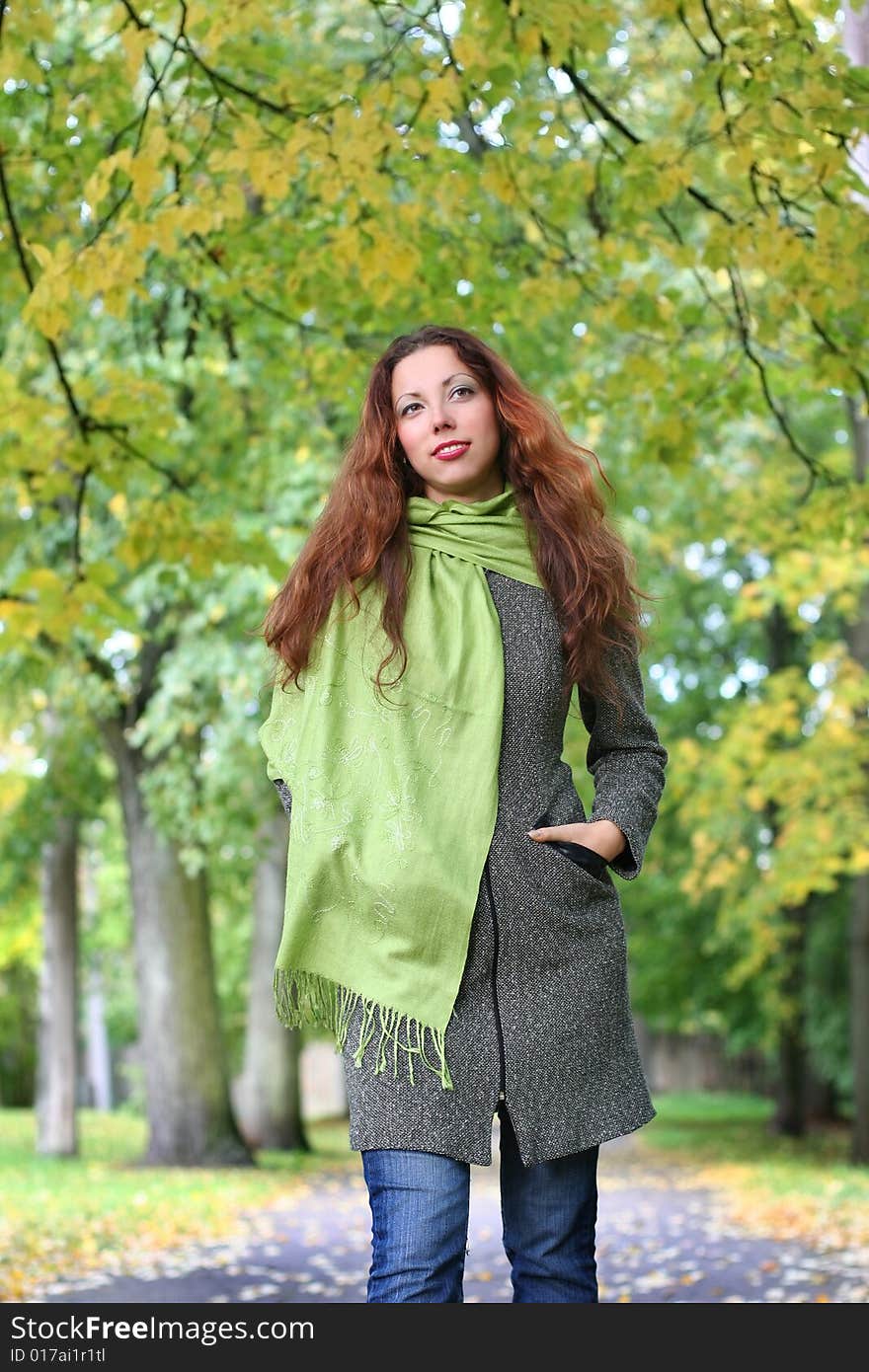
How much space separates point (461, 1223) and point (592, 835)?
671 millimetres

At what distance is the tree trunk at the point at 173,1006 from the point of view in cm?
1376

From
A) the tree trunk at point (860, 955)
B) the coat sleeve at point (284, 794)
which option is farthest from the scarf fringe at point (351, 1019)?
the tree trunk at point (860, 955)

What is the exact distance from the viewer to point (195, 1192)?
11.6 m

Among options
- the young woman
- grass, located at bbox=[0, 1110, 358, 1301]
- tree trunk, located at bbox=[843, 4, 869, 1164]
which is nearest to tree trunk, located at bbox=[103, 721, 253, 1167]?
grass, located at bbox=[0, 1110, 358, 1301]

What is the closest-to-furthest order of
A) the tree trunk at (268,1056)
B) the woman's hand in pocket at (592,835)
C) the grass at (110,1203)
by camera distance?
1. the woman's hand in pocket at (592,835)
2. the grass at (110,1203)
3. the tree trunk at (268,1056)

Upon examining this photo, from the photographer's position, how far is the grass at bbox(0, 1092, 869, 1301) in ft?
Answer: 28.6

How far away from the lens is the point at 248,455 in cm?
1110

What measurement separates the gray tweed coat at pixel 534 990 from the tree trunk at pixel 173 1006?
36.8ft

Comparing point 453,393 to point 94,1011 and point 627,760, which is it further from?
point 94,1011

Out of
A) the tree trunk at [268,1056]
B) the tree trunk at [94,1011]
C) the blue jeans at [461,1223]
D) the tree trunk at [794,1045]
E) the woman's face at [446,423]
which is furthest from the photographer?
the tree trunk at [94,1011]

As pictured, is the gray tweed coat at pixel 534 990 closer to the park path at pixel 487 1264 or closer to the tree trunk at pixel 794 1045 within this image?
the park path at pixel 487 1264
